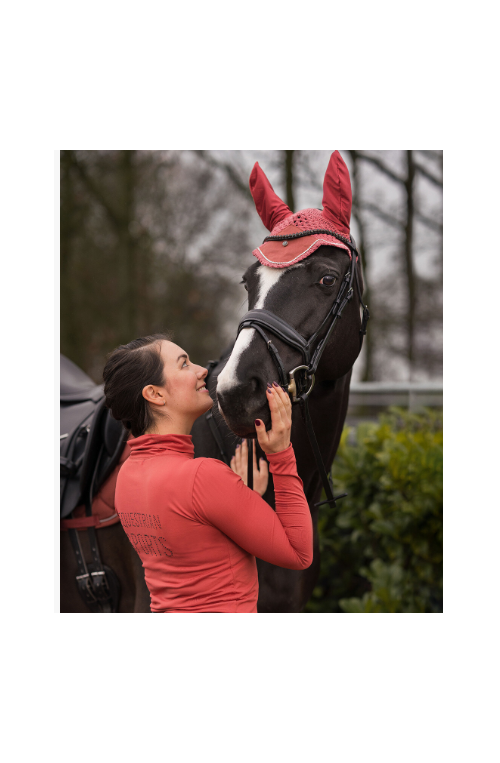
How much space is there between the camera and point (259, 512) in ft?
4.73

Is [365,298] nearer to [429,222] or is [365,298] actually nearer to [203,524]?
[429,222]

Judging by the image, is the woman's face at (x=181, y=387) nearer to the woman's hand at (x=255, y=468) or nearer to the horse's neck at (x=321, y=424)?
the woman's hand at (x=255, y=468)

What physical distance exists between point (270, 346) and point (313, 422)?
0.65 m

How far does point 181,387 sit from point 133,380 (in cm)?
15

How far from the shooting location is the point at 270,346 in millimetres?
1716

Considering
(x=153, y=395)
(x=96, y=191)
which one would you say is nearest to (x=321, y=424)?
(x=153, y=395)

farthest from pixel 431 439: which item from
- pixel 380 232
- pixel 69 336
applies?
pixel 69 336

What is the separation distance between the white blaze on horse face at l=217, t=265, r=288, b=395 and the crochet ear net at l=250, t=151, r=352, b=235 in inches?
13.7

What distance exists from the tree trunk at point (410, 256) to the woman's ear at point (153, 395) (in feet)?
20.0

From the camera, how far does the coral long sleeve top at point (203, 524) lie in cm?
142

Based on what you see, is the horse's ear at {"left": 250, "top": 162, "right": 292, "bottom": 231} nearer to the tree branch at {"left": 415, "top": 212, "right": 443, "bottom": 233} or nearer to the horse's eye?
the horse's eye

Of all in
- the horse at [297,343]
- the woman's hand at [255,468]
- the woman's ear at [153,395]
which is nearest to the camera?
the woman's ear at [153,395]

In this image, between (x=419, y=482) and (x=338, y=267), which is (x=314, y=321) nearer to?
(x=338, y=267)

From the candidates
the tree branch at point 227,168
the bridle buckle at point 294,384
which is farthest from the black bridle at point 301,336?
the tree branch at point 227,168
